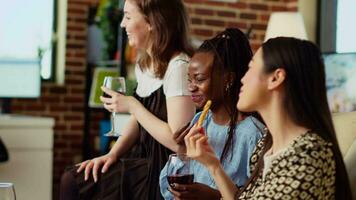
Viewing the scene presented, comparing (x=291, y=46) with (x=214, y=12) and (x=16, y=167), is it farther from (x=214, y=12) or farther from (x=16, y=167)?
(x=16, y=167)

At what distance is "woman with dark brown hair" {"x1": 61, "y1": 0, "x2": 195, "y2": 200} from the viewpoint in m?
2.35

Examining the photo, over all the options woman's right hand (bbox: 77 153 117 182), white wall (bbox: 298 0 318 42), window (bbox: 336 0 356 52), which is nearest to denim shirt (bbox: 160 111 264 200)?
woman's right hand (bbox: 77 153 117 182)

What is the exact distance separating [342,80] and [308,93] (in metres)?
2.77

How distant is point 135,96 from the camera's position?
8.51ft

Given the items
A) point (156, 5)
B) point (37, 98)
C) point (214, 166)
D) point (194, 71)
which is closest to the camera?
point (214, 166)

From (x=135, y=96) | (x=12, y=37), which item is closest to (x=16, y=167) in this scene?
(x=12, y=37)

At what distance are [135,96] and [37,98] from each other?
3.37m

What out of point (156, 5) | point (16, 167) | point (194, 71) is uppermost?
point (156, 5)

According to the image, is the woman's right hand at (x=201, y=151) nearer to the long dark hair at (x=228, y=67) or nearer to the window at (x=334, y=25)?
the long dark hair at (x=228, y=67)

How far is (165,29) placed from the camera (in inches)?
97.7

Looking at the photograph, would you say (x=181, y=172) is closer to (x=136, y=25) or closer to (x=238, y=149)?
(x=238, y=149)

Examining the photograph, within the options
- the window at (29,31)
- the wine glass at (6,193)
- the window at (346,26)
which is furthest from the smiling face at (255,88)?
the window at (29,31)

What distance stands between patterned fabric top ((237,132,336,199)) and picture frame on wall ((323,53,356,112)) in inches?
107

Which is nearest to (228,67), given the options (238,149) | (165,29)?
(238,149)
